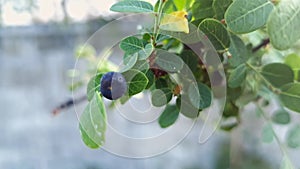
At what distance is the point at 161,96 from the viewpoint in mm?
221

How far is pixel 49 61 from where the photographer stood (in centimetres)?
120

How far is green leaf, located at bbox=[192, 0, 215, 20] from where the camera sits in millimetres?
226

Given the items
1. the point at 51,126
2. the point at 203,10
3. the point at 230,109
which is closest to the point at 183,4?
the point at 203,10

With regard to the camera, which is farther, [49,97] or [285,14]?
[49,97]

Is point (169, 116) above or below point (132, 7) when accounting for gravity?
below

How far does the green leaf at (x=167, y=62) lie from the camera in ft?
0.67

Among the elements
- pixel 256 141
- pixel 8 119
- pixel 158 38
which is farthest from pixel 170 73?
pixel 8 119

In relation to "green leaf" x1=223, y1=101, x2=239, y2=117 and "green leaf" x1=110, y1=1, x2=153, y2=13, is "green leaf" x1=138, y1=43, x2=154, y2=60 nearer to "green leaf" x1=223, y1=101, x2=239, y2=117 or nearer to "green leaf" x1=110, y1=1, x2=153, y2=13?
"green leaf" x1=110, y1=1, x2=153, y2=13

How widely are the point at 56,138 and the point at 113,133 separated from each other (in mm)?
1009

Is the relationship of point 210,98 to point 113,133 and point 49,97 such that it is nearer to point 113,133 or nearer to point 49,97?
point 113,133

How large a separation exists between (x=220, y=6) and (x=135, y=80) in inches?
2.9

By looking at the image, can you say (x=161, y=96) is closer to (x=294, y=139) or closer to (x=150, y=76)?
(x=150, y=76)

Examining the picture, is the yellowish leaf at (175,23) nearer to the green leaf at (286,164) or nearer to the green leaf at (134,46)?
the green leaf at (134,46)

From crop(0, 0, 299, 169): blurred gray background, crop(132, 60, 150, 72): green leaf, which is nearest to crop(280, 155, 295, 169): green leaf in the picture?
crop(132, 60, 150, 72): green leaf
